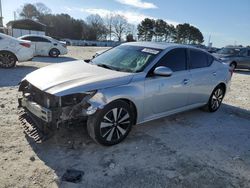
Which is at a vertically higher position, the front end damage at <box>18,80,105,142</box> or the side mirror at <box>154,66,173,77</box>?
the side mirror at <box>154,66,173,77</box>

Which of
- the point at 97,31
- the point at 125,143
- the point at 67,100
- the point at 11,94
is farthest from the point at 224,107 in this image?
the point at 97,31

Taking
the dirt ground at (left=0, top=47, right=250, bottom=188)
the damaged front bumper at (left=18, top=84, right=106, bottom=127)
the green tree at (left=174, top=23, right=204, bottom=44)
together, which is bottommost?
the dirt ground at (left=0, top=47, right=250, bottom=188)

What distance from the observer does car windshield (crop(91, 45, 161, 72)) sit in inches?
185

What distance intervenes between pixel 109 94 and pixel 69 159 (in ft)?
3.57

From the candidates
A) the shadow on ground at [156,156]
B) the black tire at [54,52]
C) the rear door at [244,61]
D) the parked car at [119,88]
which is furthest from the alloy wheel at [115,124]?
the black tire at [54,52]

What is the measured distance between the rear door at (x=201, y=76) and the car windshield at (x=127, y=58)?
1.06 metres

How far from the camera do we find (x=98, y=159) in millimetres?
3840

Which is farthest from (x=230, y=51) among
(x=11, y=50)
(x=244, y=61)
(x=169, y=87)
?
(x=169, y=87)

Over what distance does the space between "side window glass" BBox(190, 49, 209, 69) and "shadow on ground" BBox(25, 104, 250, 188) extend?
1.30 meters

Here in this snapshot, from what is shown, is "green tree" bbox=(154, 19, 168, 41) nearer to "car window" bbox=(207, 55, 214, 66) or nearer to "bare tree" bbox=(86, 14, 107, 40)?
"bare tree" bbox=(86, 14, 107, 40)

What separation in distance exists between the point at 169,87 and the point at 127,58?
0.95 meters

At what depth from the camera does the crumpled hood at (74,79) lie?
3.80 metres

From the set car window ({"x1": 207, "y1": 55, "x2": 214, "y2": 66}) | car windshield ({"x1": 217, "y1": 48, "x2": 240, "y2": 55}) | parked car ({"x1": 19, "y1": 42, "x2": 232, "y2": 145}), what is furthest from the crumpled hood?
car windshield ({"x1": 217, "y1": 48, "x2": 240, "y2": 55})

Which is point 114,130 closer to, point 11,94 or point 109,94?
point 109,94
